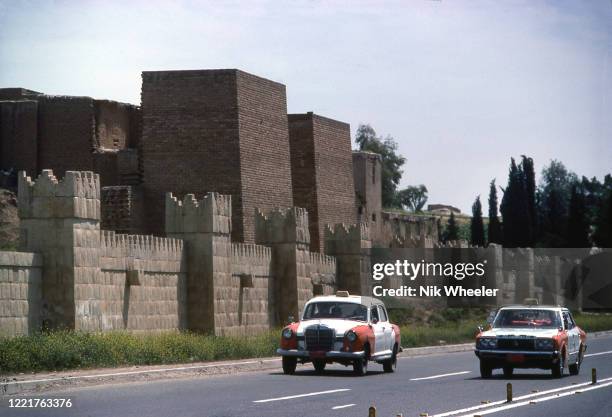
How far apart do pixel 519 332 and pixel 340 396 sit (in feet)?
21.3

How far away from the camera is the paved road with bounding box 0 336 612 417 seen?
680 inches

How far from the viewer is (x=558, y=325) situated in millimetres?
26125

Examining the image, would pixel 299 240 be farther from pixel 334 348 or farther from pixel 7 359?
pixel 7 359

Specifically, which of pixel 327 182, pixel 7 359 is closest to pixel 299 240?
pixel 327 182

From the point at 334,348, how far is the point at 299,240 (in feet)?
62.6

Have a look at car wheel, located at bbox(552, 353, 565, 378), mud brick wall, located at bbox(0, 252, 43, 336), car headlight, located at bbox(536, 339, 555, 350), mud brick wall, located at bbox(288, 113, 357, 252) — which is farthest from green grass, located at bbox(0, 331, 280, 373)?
mud brick wall, located at bbox(288, 113, 357, 252)

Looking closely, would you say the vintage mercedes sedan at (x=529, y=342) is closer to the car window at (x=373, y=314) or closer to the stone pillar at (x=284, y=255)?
the car window at (x=373, y=314)

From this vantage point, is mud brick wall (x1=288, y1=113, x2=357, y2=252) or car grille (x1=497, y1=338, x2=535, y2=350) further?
mud brick wall (x1=288, y1=113, x2=357, y2=252)

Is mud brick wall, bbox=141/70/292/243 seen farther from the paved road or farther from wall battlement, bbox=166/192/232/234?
the paved road

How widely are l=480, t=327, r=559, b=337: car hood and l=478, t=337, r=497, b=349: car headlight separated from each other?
0.12 m

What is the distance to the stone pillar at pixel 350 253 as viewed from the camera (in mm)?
50156

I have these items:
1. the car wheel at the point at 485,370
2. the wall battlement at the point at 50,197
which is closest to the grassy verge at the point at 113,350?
the wall battlement at the point at 50,197

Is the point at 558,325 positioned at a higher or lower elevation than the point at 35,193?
lower

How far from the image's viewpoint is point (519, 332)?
25500 millimetres
